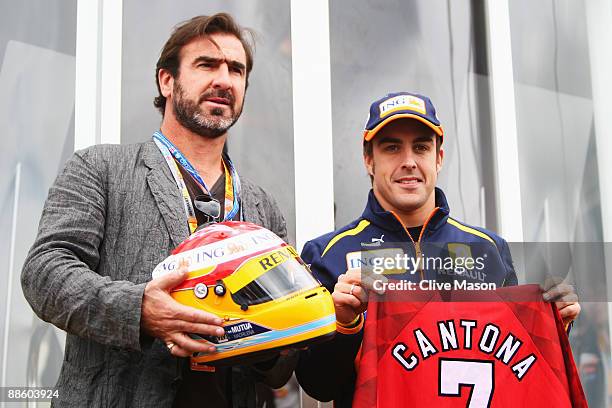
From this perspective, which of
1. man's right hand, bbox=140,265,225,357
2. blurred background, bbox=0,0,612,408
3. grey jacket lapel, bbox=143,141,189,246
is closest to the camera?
man's right hand, bbox=140,265,225,357

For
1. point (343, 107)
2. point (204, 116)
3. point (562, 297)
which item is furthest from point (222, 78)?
point (562, 297)

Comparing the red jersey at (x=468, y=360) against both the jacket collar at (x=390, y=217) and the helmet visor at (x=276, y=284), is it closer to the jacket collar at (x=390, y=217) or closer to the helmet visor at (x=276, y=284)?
the helmet visor at (x=276, y=284)

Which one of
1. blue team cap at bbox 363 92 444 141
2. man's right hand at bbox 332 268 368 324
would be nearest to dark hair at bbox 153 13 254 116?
blue team cap at bbox 363 92 444 141

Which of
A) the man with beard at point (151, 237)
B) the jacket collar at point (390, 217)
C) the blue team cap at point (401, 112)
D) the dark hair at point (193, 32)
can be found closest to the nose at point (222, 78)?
the man with beard at point (151, 237)

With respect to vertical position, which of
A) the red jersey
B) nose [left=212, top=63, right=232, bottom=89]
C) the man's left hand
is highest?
nose [left=212, top=63, right=232, bottom=89]

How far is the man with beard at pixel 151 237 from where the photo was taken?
1528 mm

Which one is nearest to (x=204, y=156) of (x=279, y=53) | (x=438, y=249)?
(x=438, y=249)

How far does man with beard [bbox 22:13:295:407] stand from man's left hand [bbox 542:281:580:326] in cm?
70

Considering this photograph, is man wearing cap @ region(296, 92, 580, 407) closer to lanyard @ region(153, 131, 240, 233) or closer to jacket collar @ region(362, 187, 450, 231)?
jacket collar @ region(362, 187, 450, 231)

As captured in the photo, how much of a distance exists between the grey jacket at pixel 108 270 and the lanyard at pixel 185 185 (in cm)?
2

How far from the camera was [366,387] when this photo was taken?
1.57m

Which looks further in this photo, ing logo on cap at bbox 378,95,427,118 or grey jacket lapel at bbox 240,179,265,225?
ing logo on cap at bbox 378,95,427,118

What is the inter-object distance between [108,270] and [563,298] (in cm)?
118

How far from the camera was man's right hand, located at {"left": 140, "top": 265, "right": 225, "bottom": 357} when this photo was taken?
1483mm
